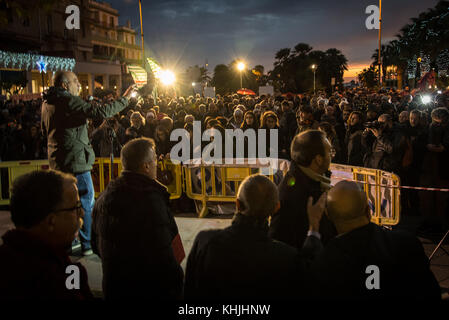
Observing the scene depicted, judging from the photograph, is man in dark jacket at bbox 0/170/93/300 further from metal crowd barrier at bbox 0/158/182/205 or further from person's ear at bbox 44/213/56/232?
metal crowd barrier at bbox 0/158/182/205

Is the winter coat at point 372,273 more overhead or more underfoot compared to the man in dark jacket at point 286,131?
more underfoot

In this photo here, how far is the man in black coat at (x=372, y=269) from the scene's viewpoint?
216 cm

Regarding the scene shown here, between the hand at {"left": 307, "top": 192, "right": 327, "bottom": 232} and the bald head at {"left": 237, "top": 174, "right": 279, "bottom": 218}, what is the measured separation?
0.32 m

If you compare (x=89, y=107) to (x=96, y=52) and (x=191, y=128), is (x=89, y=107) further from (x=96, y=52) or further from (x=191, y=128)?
(x=96, y=52)

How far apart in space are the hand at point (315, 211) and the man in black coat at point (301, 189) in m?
0.09

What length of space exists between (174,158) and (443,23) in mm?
31552

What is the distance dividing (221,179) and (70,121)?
3.52 metres

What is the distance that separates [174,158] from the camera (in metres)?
7.98

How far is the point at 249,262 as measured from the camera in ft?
6.79

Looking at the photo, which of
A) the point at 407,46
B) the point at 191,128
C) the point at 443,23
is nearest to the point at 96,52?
the point at 407,46

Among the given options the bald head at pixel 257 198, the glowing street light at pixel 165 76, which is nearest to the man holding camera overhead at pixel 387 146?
the bald head at pixel 257 198

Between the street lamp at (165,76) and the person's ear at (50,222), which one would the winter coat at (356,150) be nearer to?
the person's ear at (50,222)

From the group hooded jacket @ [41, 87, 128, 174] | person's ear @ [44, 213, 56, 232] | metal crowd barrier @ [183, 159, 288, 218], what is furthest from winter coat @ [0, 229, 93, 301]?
metal crowd barrier @ [183, 159, 288, 218]

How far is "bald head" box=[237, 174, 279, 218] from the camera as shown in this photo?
2.25 m
